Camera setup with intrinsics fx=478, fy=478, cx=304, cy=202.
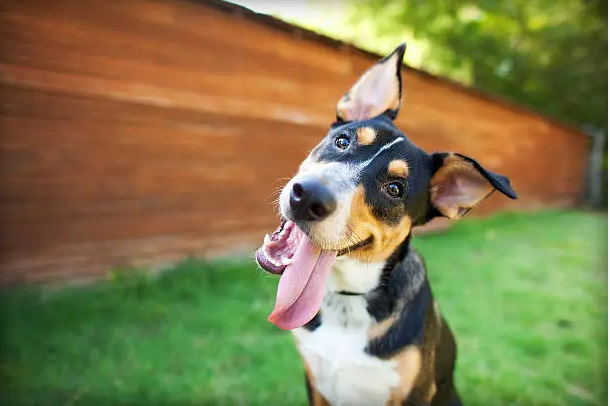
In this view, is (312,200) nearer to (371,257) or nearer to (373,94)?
(371,257)

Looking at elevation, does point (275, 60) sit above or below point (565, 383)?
above

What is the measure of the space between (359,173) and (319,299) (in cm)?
48

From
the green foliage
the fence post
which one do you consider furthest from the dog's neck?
the fence post

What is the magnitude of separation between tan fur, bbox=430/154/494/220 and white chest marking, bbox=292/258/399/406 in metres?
0.38

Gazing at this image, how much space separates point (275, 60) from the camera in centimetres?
539

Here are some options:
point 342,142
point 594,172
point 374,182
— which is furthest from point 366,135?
point 594,172

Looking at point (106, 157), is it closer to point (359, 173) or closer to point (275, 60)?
point (275, 60)

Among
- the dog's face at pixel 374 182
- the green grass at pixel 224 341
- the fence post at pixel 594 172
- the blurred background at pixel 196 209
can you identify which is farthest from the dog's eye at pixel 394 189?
the fence post at pixel 594 172

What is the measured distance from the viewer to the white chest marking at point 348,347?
1957 millimetres

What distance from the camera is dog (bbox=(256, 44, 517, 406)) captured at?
1715 mm

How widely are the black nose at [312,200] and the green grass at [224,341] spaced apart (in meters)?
1.04

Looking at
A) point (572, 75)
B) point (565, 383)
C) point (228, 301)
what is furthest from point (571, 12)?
point (228, 301)

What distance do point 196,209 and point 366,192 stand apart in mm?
3720

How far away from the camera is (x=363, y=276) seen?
2.01m
